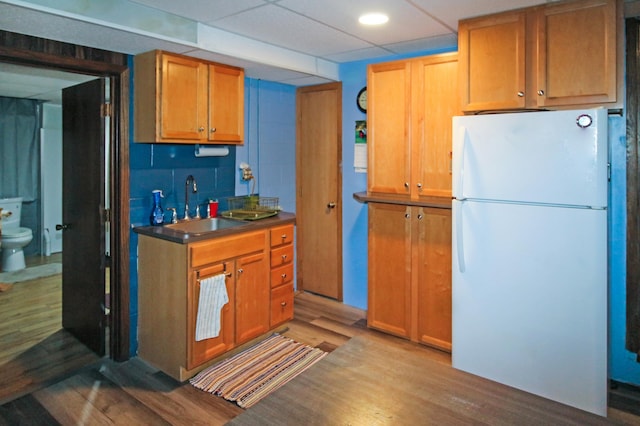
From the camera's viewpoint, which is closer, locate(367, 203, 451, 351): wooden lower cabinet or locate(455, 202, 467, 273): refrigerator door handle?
locate(455, 202, 467, 273): refrigerator door handle

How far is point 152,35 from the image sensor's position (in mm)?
2467

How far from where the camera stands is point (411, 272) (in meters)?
3.27

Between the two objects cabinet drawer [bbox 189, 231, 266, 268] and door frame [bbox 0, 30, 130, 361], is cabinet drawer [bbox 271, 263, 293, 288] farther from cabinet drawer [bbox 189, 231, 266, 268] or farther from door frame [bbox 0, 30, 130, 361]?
door frame [bbox 0, 30, 130, 361]

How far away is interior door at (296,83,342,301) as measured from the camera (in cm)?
411

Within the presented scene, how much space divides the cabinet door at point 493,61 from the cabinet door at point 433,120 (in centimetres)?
30

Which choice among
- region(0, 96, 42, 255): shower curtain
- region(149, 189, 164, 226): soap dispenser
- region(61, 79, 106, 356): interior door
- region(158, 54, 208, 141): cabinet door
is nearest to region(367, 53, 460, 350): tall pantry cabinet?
region(158, 54, 208, 141): cabinet door

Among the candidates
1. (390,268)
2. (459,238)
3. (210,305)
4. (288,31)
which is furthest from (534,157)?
(210,305)

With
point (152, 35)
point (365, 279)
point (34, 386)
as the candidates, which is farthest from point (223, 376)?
point (152, 35)

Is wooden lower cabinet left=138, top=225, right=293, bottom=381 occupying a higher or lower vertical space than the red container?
lower

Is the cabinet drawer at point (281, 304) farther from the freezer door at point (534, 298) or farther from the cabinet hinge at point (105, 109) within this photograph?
the cabinet hinge at point (105, 109)

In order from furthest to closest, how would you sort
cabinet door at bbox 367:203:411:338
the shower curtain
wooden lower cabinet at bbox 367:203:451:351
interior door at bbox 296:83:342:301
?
the shower curtain → interior door at bbox 296:83:342:301 → cabinet door at bbox 367:203:411:338 → wooden lower cabinet at bbox 367:203:451:351

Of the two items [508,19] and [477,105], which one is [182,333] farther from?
[508,19]

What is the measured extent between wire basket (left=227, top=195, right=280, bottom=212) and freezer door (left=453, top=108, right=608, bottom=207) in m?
1.62

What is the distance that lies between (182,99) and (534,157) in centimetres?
216
